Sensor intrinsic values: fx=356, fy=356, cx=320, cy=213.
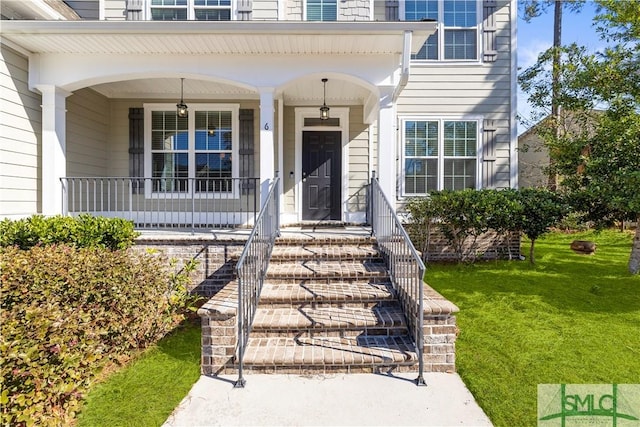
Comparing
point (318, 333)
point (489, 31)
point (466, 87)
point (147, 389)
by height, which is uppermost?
point (489, 31)

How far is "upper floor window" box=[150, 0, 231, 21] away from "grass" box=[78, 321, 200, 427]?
6239 millimetres

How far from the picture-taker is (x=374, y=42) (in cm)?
521

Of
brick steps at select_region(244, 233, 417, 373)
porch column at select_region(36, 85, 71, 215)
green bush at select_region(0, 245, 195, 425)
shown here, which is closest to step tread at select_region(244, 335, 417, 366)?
brick steps at select_region(244, 233, 417, 373)

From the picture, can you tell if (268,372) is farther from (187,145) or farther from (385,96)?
(187,145)

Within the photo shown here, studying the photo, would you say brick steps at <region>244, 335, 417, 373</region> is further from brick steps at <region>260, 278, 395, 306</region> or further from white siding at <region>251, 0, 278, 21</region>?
white siding at <region>251, 0, 278, 21</region>

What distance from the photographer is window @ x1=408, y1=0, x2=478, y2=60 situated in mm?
7512

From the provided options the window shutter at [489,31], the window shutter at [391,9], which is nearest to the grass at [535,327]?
the window shutter at [489,31]

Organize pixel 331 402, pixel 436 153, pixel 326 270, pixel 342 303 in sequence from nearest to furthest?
pixel 331 402 → pixel 342 303 → pixel 326 270 → pixel 436 153

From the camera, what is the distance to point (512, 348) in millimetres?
3416

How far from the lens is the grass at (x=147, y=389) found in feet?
8.25

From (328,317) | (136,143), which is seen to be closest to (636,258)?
(328,317)

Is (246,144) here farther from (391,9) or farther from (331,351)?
(331,351)

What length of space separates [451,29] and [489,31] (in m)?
0.79

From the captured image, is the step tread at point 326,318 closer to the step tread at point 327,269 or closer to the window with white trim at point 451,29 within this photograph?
the step tread at point 327,269
